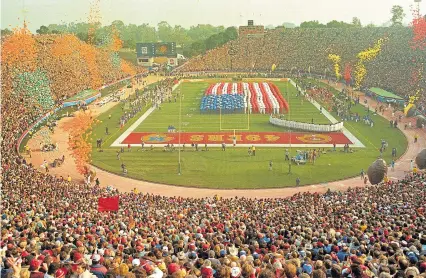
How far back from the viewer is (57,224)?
16703 mm

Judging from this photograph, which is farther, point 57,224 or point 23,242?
point 57,224

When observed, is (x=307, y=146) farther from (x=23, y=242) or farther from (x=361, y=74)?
(x=361, y=74)

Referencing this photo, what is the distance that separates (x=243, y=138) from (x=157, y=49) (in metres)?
64.7

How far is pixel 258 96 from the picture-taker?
61.1 metres

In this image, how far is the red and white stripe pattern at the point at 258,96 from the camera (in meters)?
54.3

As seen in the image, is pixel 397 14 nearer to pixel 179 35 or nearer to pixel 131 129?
pixel 179 35

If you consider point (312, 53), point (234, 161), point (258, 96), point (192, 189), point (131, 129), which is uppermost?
point (312, 53)

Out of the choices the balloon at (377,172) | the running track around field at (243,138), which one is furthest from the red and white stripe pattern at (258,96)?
the balloon at (377,172)

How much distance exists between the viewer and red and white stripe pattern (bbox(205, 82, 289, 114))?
54316 mm

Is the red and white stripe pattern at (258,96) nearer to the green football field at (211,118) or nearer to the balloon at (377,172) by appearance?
the green football field at (211,118)

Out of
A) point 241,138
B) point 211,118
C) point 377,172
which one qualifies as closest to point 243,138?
point 241,138

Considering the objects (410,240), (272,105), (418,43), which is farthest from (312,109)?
(410,240)

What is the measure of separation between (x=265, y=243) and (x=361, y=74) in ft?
207

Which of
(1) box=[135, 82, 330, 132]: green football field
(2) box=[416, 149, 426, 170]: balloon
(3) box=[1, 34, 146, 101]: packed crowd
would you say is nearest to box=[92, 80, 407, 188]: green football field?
(1) box=[135, 82, 330, 132]: green football field
